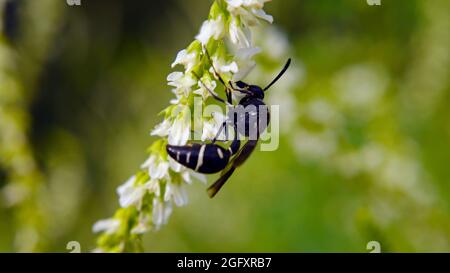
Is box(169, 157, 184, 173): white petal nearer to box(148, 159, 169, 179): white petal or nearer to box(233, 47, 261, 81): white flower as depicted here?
box(148, 159, 169, 179): white petal

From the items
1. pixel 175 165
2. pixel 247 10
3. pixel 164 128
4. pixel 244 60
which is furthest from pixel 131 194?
pixel 247 10

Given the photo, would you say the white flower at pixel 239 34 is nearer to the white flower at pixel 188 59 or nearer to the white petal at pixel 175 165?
the white flower at pixel 188 59

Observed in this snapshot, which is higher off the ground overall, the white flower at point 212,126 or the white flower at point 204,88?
the white flower at point 204,88

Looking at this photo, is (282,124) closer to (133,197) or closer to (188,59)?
(133,197)

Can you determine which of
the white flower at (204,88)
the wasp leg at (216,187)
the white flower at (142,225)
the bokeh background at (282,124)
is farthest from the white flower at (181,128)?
the bokeh background at (282,124)

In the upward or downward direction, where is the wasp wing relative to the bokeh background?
downward

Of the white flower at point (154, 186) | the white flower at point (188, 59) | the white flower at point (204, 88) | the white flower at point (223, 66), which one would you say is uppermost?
the white flower at point (188, 59)

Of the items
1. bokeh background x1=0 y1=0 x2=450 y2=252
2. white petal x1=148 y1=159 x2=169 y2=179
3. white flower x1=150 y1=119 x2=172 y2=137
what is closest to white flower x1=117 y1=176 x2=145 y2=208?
Result: white petal x1=148 y1=159 x2=169 y2=179
